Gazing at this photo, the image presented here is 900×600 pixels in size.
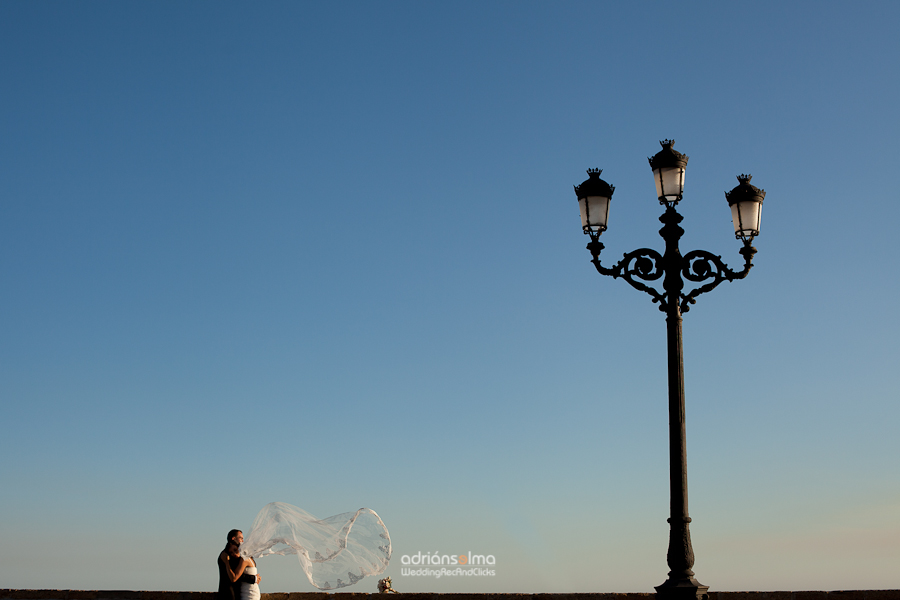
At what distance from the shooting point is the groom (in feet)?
30.7

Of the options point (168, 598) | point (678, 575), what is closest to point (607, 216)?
point (678, 575)

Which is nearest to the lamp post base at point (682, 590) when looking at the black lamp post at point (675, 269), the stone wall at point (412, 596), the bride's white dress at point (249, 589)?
the black lamp post at point (675, 269)

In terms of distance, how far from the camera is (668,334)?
847 centimetres

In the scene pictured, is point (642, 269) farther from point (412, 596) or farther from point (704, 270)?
point (412, 596)

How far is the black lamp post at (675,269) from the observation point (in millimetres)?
7807

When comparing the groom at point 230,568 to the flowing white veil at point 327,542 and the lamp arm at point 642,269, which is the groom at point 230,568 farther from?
the lamp arm at point 642,269

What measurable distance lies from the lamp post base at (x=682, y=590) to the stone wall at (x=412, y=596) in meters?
3.47

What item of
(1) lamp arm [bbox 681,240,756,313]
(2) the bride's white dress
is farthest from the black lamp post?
(2) the bride's white dress

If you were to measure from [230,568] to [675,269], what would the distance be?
6.08 metres

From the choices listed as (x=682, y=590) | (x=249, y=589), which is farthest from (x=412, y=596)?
(x=682, y=590)

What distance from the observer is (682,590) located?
756 cm

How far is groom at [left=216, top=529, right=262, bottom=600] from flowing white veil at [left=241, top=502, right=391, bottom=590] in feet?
3.30

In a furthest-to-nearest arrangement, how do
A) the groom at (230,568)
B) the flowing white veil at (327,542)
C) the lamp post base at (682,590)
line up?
the flowing white veil at (327,542), the groom at (230,568), the lamp post base at (682,590)

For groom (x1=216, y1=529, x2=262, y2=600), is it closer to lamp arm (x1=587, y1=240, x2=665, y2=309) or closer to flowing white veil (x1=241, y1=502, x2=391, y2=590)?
flowing white veil (x1=241, y1=502, x2=391, y2=590)
